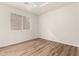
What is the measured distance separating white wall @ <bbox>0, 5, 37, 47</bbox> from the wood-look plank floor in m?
0.13

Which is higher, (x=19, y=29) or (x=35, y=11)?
(x=35, y=11)

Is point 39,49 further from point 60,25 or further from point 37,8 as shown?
point 37,8

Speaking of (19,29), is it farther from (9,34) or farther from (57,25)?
(57,25)

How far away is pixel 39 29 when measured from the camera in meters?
2.23

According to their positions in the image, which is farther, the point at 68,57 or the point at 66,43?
the point at 66,43

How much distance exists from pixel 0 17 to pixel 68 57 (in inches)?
67.1

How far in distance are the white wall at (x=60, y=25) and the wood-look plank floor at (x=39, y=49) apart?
139 millimetres

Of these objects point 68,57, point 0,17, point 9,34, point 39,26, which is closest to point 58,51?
point 68,57

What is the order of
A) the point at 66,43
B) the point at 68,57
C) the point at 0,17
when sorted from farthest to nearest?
the point at 66,43 → the point at 0,17 → the point at 68,57

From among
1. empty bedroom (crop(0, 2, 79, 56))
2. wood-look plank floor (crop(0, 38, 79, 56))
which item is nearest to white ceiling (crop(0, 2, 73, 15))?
empty bedroom (crop(0, 2, 79, 56))

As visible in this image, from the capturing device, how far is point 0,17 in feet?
6.79

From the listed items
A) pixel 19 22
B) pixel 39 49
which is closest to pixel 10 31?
pixel 19 22

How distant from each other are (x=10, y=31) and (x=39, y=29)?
0.68 metres

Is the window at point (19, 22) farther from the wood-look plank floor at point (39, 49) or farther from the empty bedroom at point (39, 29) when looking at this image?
the wood-look plank floor at point (39, 49)
